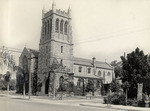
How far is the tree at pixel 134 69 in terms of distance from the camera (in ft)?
51.7

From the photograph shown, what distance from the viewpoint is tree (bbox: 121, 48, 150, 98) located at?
1576cm

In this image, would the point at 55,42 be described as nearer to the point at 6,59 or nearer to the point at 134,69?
the point at 134,69

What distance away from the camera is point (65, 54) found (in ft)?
90.0

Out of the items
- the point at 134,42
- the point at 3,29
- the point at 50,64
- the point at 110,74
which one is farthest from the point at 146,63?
the point at 110,74

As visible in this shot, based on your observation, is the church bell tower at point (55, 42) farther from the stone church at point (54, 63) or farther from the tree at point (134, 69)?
the tree at point (134, 69)

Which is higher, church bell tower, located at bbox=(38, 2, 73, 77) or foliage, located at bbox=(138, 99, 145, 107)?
church bell tower, located at bbox=(38, 2, 73, 77)

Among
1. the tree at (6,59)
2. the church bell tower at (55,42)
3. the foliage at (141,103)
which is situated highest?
the church bell tower at (55,42)

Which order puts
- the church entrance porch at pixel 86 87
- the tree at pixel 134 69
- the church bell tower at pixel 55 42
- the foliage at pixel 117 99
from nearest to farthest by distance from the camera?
1. the tree at pixel 134 69
2. the foliage at pixel 117 99
3. the church bell tower at pixel 55 42
4. the church entrance porch at pixel 86 87

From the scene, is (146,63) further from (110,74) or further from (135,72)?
(110,74)

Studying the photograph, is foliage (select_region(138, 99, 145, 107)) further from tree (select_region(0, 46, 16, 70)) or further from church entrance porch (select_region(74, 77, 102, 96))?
church entrance porch (select_region(74, 77, 102, 96))

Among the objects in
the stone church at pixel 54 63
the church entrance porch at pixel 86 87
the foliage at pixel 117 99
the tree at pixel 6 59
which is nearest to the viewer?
the tree at pixel 6 59

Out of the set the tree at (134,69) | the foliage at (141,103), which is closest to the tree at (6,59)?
the foliage at (141,103)

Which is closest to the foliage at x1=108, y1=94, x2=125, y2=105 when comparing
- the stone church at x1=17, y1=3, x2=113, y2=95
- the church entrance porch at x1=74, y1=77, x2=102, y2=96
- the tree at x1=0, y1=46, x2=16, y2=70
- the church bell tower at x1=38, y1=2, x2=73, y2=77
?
the stone church at x1=17, y1=3, x2=113, y2=95

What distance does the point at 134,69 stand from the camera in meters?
16.3
